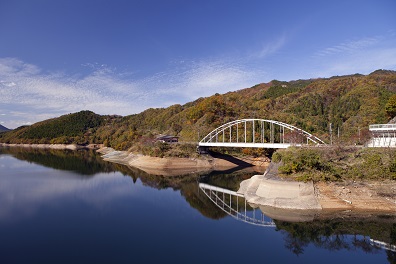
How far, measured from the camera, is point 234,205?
27266mm

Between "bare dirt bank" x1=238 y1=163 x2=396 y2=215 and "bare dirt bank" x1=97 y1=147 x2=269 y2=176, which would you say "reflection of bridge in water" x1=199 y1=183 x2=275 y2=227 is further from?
"bare dirt bank" x1=97 y1=147 x2=269 y2=176

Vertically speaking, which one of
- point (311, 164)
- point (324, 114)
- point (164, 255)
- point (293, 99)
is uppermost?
point (293, 99)

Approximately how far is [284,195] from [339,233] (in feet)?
19.2

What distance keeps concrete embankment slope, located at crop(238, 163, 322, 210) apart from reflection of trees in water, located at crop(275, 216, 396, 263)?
2.53 m

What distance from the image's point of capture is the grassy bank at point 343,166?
25109mm

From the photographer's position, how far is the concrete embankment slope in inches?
922

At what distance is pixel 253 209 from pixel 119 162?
41206 millimetres

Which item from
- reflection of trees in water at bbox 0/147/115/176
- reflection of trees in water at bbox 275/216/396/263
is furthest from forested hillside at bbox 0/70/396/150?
reflection of trees in water at bbox 275/216/396/263

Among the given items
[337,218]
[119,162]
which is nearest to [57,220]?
[337,218]

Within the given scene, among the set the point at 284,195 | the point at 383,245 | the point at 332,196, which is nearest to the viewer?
the point at 383,245

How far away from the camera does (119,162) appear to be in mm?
60594

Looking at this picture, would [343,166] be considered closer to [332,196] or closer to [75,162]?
[332,196]

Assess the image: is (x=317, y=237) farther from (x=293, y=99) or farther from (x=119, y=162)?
(x=293, y=99)

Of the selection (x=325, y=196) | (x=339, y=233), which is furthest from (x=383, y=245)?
(x=325, y=196)
